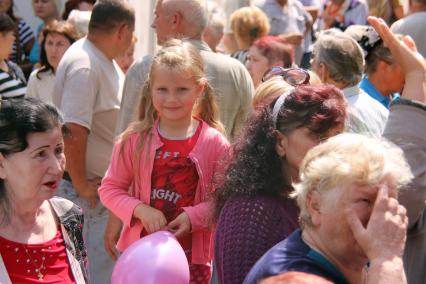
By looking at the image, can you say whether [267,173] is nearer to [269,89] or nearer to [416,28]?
[269,89]

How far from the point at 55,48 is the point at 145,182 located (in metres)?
3.02

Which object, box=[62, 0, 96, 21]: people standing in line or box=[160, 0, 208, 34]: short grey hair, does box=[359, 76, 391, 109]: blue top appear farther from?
box=[62, 0, 96, 21]: people standing in line

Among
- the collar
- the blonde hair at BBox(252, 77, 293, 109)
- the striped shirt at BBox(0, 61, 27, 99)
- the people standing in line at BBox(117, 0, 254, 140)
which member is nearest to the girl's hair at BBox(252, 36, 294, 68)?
the people standing in line at BBox(117, 0, 254, 140)

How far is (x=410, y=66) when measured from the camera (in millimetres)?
3654

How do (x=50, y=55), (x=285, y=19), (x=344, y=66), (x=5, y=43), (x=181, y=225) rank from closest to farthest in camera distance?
1. (x=181, y=225)
2. (x=344, y=66)
3. (x=50, y=55)
4. (x=5, y=43)
5. (x=285, y=19)

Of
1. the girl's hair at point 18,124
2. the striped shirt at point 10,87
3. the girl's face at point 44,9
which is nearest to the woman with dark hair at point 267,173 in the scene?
the girl's hair at point 18,124

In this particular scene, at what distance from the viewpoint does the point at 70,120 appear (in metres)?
5.51

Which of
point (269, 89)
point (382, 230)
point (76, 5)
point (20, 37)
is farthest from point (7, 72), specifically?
point (382, 230)

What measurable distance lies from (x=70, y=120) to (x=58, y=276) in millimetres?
2124

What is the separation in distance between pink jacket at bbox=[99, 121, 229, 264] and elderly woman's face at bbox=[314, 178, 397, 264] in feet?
5.45

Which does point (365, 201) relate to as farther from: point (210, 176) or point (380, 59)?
point (380, 59)

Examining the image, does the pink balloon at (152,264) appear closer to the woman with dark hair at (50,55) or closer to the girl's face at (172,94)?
the girl's face at (172,94)

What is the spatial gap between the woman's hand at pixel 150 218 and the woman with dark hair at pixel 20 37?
616 cm

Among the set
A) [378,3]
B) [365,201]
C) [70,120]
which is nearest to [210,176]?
[70,120]
